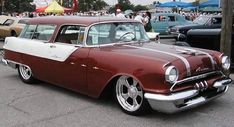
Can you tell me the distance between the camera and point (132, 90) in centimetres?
563

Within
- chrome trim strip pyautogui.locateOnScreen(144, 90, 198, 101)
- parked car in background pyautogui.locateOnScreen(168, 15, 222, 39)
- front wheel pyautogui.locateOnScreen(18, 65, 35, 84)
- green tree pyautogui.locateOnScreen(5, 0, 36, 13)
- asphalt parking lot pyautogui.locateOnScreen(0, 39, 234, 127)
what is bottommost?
asphalt parking lot pyautogui.locateOnScreen(0, 39, 234, 127)

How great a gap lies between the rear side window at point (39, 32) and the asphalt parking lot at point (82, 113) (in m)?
1.06

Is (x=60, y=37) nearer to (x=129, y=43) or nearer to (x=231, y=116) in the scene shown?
(x=129, y=43)

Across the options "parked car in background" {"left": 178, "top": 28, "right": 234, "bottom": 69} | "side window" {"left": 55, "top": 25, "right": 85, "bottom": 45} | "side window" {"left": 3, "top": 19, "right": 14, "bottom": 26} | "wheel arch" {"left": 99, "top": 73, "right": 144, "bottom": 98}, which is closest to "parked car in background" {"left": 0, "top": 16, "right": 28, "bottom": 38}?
"side window" {"left": 3, "top": 19, "right": 14, "bottom": 26}

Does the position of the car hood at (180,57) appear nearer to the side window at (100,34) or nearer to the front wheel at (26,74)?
the side window at (100,34)

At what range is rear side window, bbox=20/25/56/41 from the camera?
7230mm

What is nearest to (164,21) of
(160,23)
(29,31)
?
(160,23)

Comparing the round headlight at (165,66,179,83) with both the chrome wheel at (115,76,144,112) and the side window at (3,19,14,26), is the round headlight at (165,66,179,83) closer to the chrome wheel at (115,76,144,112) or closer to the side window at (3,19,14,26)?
the chrome wheel at (115,76,144,112)

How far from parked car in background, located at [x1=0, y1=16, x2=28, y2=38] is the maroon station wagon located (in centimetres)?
1169

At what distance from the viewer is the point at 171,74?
5.11 m

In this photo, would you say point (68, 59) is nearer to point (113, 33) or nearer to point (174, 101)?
point (113, 33)

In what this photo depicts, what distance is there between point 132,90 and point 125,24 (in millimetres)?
1562

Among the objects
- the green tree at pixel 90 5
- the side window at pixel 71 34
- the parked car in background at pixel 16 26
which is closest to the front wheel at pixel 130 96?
the side window at pixel 71 34

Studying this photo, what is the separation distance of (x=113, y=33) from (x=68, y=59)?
2.85 feet
